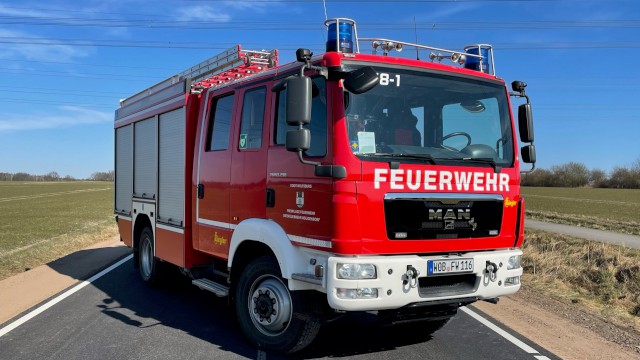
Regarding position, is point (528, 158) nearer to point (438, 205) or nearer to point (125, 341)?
point (438, 205)

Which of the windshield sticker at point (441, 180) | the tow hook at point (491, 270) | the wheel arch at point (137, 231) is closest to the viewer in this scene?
the windshield sticker at point (441, 180)

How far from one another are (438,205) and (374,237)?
0.72 m

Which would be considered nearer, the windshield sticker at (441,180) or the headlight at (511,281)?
the windshield sticker at (441,180)

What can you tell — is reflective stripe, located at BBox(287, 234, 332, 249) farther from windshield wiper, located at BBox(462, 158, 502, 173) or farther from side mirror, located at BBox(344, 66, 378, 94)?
windshield wiper, located at BBox(462, 158, 502, 173)

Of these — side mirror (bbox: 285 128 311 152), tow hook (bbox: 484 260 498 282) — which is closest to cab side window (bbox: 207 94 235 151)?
side mirror (bbox: 285 128 311 152)

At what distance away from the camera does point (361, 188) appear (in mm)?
4375

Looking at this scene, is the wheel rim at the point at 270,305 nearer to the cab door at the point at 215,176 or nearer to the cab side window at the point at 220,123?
the cab door at the point at 215,176

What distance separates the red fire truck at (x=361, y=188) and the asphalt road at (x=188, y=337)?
14.9 inches

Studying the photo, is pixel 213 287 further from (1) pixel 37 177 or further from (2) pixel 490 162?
(1) pixel 37 177

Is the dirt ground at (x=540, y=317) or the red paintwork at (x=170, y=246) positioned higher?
the red paintwork at (x=170, y=246)

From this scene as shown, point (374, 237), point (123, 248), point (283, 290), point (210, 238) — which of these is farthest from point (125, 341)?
point (123, 248)

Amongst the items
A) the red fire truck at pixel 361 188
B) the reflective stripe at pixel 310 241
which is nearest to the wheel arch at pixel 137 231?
the red fire truck at pixel 361 188

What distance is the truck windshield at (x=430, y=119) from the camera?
15.0 feet

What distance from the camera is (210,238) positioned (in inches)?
247
